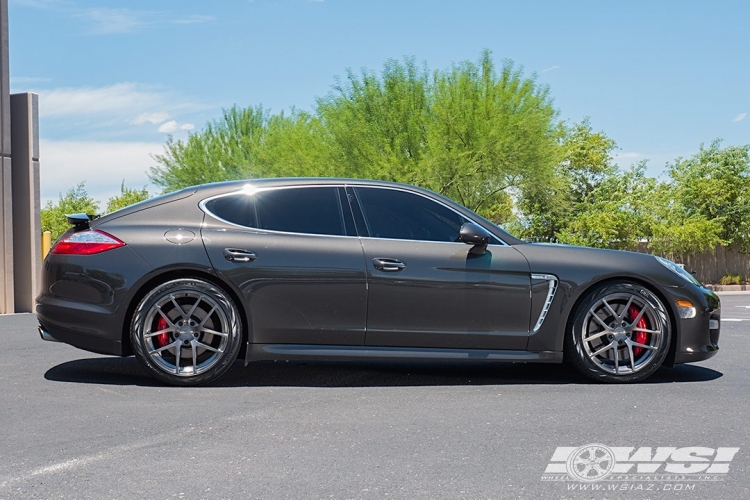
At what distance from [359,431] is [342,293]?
1528 millimetres

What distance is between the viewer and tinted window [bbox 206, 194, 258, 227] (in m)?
6.09

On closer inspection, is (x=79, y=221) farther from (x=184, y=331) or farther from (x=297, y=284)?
(x=297, y=284)

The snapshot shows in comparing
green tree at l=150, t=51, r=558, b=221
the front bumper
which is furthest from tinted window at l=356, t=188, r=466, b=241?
green tree at l=150, t=51, r=558, b=221

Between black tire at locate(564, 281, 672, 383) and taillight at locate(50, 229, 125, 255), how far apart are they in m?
3.23

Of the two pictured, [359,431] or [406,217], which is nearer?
[359,431]

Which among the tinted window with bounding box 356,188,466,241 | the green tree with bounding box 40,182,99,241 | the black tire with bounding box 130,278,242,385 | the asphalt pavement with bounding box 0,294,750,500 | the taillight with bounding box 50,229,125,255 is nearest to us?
the asphalt pavement with bounding box 0,294,750,500

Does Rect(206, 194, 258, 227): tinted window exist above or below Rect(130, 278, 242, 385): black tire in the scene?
above

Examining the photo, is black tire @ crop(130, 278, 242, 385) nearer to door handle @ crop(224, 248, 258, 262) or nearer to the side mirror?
door handle @ crop(224, 248, 258, 262)

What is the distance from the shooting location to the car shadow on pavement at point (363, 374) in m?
6.09

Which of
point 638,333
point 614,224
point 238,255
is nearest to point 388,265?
point 238,255

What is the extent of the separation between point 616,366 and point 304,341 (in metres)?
2.17

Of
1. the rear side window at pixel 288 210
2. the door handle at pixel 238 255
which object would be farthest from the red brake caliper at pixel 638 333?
the door handle at pixel 238 255

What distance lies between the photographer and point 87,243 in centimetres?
599

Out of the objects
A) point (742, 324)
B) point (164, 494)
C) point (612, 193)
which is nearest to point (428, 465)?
point (164, 494)
